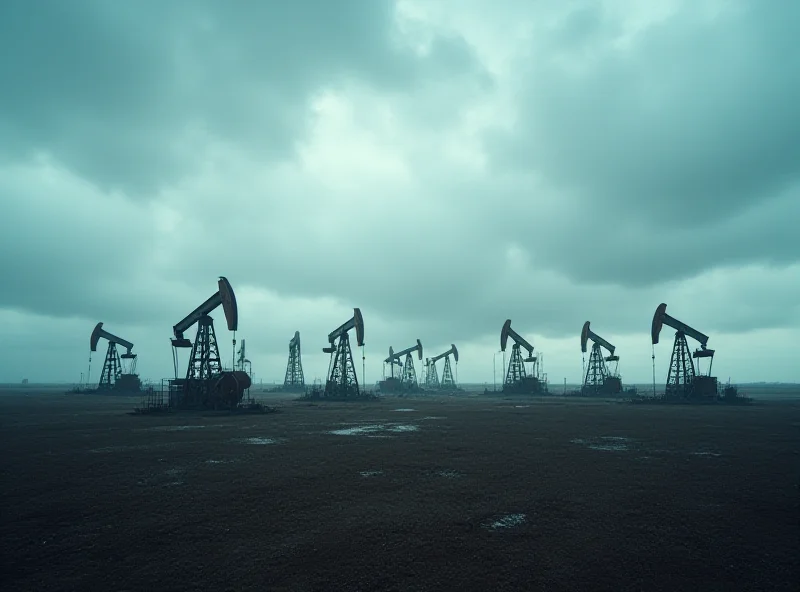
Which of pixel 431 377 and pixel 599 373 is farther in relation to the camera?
pixel 431 377

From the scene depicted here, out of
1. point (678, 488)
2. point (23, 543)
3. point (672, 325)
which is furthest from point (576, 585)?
point (672, 325)

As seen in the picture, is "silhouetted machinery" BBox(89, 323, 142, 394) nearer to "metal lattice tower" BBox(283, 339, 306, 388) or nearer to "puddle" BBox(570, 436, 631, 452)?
"metal lattice tower" BBox(283, 339, 306, 388)

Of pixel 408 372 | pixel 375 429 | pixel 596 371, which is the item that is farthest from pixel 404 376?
pixel 375 429

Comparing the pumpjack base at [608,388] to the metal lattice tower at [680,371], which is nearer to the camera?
the metal lattice tower at [680,371]

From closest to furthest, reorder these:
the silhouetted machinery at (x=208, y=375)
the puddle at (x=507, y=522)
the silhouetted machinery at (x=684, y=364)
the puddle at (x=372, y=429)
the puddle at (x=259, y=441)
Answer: the puddle at (x=507, y=522) → the puddle at (x=259, y=441) → the puddle at (x=372, y=429) → the silhouetted machinery at (x=208, y=375) → the silhouetted machinery at (x=684, y=364)

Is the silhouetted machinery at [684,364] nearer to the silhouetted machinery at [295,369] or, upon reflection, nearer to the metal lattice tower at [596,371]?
the metal lattice tower at [596,371]

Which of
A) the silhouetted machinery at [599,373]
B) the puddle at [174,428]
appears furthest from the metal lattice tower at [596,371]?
the puddle at [174,428]

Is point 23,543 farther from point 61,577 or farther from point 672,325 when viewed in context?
point 672,325

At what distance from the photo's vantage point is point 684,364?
50750 mm

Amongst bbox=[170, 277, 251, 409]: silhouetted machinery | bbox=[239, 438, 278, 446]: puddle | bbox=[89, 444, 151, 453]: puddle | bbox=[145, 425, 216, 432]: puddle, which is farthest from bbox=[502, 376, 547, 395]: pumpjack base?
bbox=[89, 444, 151, 453]: puddle

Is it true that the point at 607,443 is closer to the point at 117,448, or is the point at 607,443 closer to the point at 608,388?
the point at 117,448

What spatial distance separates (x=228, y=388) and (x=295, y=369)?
237 feet

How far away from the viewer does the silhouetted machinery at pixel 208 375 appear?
35.7 metres

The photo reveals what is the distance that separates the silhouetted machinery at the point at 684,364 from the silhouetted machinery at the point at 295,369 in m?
74.8
